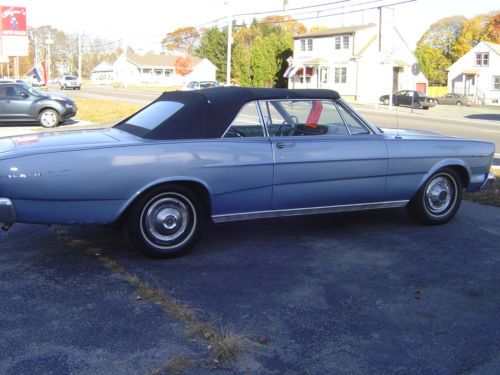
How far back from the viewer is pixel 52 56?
11700 centimetres

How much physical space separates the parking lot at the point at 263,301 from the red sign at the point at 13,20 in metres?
31.1

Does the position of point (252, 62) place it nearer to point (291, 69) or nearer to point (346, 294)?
point (291, 69)

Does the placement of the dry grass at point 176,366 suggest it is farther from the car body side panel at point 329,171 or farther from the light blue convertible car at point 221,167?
the car body side panel at point 329,171

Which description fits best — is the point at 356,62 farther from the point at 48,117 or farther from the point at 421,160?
the point at 421,160

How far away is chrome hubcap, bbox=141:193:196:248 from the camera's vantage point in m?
4.87

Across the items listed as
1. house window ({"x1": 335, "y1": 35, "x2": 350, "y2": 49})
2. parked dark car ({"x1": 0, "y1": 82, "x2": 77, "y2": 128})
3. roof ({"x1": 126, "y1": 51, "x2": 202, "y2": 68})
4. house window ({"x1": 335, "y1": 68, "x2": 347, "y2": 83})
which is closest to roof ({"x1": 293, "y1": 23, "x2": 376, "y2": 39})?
house window ({"x1": 335, "y1": 35, "x2": 350, "y2": 49})

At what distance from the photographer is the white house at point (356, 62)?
51188 millimetres

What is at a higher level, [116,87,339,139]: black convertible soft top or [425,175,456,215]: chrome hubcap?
[116,87,339,139]: black convertible soft top

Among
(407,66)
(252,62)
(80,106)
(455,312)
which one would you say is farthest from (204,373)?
(252,62)

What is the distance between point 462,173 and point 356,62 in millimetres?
46344

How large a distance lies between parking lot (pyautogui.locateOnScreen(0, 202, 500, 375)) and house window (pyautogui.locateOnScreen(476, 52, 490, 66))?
56832 mm

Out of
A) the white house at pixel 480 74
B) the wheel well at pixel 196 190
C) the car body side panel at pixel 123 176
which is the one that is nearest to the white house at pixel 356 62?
the white house at pixel 480 74

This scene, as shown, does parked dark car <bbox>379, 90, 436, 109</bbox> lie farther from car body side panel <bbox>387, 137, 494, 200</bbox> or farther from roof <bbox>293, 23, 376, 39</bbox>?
car body side panel <bbox>387, 137, 494, 200</bbox>

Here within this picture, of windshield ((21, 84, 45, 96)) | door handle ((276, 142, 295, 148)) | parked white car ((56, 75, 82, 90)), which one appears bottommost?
door handle ((276, 142, 295, 148))
